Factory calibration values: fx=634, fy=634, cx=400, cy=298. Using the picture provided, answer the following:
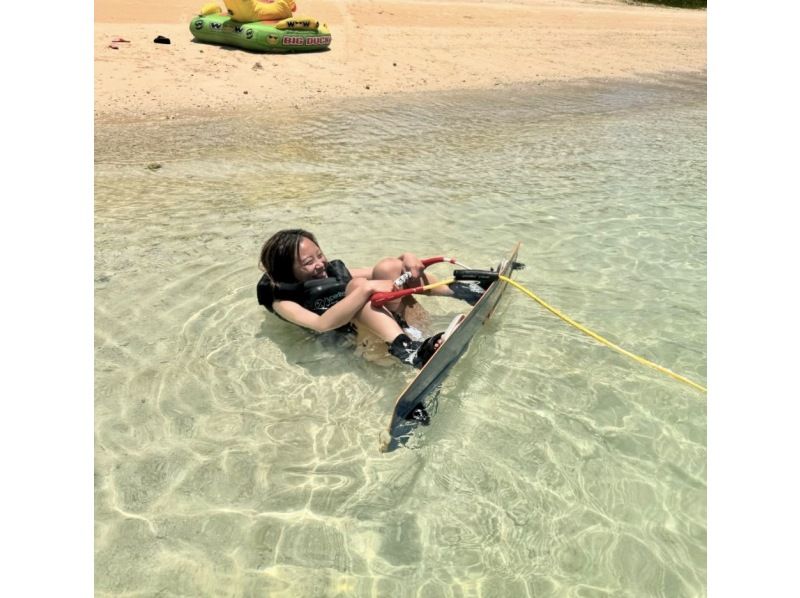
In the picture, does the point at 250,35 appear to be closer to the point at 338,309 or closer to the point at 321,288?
the point at 321,288

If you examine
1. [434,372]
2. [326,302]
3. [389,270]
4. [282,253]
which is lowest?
[434,372]

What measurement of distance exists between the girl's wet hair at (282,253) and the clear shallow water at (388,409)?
20.3 inches

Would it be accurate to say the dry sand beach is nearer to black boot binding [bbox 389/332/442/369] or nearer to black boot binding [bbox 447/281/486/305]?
black boot binding [bbox 447/281/486/305]

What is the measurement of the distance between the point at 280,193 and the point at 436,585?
5.50 meters

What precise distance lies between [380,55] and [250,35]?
307 cm

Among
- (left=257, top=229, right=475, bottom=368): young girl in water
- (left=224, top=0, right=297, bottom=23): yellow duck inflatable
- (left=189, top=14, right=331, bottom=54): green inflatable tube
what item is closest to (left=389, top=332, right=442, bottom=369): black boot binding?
(left=257, top=229, right=475, bottom=368): young girl in water

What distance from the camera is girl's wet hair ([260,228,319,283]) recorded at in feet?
13.5

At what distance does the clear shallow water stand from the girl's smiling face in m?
0.48

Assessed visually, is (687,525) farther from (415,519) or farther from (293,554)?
(293,554)

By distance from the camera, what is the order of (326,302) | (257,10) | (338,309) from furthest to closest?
(257,10)
(326,302)
(338,309)

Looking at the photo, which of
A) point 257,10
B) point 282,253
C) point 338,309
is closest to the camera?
point 338,309

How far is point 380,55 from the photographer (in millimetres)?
15141

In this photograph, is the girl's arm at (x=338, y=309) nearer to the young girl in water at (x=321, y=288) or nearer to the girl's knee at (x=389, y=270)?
the young girl in water at (x=321, y=288)

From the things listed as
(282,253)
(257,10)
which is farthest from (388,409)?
(257,10)
